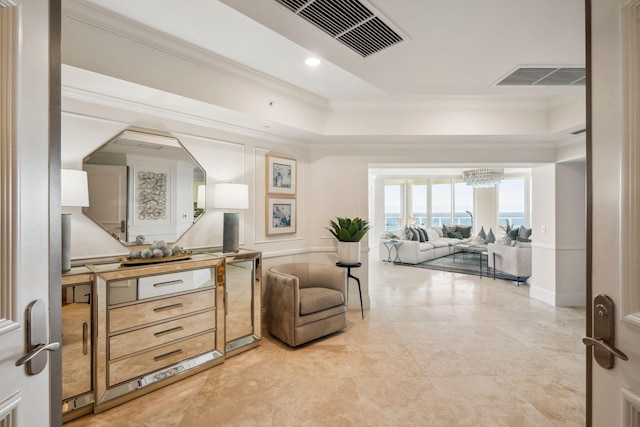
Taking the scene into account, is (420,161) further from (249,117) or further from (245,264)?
(245,264)

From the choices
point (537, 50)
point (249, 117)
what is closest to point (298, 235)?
point (249, 117)

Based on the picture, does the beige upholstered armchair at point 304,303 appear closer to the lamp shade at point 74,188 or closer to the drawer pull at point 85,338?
the drawer pull at point 85,338

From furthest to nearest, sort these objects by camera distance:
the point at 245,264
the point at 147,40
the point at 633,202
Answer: the point at 245,264 → the point at 147,40 → the point at 633,202

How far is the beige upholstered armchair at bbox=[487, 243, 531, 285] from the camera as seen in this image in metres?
5.65

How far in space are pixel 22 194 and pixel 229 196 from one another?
88.4 inches

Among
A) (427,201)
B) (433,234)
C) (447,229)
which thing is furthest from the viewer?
(427,201)

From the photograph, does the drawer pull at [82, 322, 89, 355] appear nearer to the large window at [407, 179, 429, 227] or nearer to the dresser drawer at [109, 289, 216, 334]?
the dresser drawer at [109, 289, 216, 334]

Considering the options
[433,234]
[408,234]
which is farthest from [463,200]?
[408,234]

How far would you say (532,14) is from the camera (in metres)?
1.67

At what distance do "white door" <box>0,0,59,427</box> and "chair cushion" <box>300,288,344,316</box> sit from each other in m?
2.28

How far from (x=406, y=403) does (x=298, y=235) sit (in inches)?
96.8

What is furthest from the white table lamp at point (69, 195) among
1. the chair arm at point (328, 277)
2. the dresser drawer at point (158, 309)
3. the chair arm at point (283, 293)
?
the chair arm at point (328, 277)

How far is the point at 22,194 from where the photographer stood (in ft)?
2.67

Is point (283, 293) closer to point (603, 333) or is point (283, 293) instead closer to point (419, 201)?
point (603, 333)
